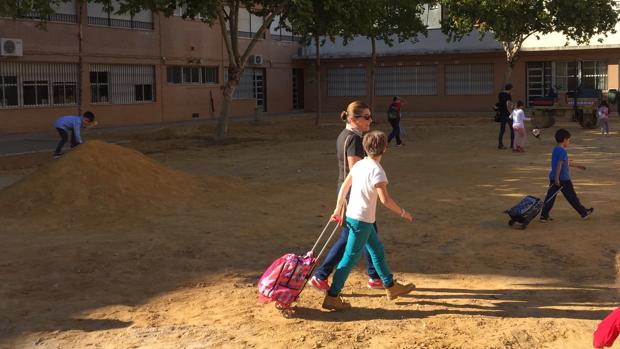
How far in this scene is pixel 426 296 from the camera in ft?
20.1

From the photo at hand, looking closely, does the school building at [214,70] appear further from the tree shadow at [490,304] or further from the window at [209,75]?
the tree shadow at [490,304]

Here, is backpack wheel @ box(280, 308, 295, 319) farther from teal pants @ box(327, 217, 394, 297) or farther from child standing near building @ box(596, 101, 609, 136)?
child standing near building @ box(596, 101, 609, 136)

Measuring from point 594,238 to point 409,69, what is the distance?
32.6m

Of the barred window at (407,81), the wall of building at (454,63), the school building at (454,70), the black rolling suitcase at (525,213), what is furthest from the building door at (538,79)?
the black rolling suitcase at (525,213)

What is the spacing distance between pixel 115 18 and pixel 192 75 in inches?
226

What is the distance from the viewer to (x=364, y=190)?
5.49 m

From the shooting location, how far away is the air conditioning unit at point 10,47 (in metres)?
23.7

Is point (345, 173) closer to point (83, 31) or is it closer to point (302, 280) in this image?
point (302, 280)

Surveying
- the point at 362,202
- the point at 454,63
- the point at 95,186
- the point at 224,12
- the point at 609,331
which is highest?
the point at 224,12

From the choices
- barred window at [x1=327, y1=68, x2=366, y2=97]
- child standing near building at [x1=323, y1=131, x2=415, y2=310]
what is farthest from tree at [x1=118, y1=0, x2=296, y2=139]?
barred window at [x1=327, y1=68, x2=366, y2=97]

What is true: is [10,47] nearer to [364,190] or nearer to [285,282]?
[285,282]

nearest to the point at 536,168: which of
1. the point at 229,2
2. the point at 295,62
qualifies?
the point at 229,2

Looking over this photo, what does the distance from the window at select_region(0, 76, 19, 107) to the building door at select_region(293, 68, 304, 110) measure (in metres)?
20.6

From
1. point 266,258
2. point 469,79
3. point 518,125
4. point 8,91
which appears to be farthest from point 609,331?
point 469,79
